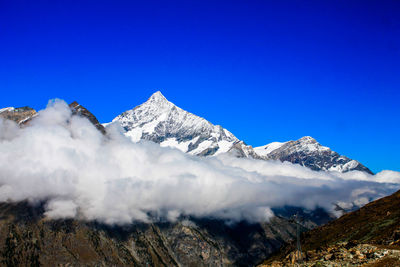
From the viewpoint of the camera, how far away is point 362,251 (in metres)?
76.6

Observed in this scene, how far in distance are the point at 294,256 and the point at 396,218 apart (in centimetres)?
7238

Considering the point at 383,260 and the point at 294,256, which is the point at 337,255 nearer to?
the point at 383,260

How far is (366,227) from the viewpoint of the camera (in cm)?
15625

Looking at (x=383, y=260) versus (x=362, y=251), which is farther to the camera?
(x=362, y=251)

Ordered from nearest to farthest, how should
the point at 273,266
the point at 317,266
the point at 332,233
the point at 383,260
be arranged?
the point at 383,260
the point at 317,266
the point at 273,266
the point at 332,233

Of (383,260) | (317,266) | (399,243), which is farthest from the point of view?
(399,243)

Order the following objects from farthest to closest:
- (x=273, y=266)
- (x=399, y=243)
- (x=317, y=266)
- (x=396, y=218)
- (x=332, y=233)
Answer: (x=332, y=233), (x=396, y=218), (x=273, y=266), (x=399, y=243), (x=317, y=266)

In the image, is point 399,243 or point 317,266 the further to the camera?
point 399,243

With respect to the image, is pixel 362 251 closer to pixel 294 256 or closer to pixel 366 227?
pixel 294 256

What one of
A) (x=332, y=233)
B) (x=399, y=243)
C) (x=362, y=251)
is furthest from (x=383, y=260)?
(x=332, y=233)

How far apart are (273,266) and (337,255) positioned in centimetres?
2067

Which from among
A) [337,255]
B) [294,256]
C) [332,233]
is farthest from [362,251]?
[332,233]

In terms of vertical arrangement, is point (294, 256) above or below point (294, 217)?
below

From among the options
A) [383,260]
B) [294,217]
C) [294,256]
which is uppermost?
[294,217]
